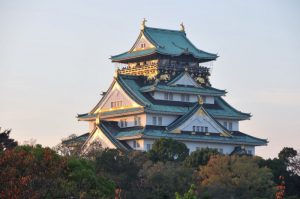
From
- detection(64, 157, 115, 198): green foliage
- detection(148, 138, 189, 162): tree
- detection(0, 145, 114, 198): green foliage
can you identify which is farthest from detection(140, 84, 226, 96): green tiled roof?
detection(0, 145, 114, 198): green foliage

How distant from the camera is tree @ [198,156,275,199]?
84250 mm

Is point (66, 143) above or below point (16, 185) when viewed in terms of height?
above

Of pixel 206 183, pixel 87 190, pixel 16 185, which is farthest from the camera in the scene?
pixel 206 183

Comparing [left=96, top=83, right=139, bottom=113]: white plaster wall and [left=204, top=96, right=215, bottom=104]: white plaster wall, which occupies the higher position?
[left=204, top=96, right=215, bottom=104]: white plaster wall

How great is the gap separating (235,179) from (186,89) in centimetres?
2841

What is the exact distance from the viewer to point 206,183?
277 feet

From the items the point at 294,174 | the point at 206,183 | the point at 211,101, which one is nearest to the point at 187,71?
the point at 211,101

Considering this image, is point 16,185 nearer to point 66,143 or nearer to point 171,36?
point 66,143

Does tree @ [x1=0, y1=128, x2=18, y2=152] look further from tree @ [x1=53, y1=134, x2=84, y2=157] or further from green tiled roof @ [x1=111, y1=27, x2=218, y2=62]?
green tiled roof @ [x1=111, y1=27, x2=218, y2=62]

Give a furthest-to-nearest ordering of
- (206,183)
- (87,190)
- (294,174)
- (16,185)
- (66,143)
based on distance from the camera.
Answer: (66,143), (294,174), (206,183), (87,190), (16,185)

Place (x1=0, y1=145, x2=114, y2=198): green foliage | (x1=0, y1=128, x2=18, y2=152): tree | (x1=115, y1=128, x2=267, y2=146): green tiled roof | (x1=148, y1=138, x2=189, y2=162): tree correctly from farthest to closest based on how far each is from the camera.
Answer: (x1=115, y1=128, x2=267, y2=146): green tiled roof → (x1=148, y1=138, x2=189, y2=162): tree → (x1=0, y1=128, x2=18, y2=152): tree → (x1=0, y1=145, x2=114, y2=198): green foliage

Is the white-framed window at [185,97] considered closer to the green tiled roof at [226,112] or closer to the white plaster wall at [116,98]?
the green tiled roof at [226,112]

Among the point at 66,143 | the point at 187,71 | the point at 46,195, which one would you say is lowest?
the point at 46,195

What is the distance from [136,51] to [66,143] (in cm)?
1588
